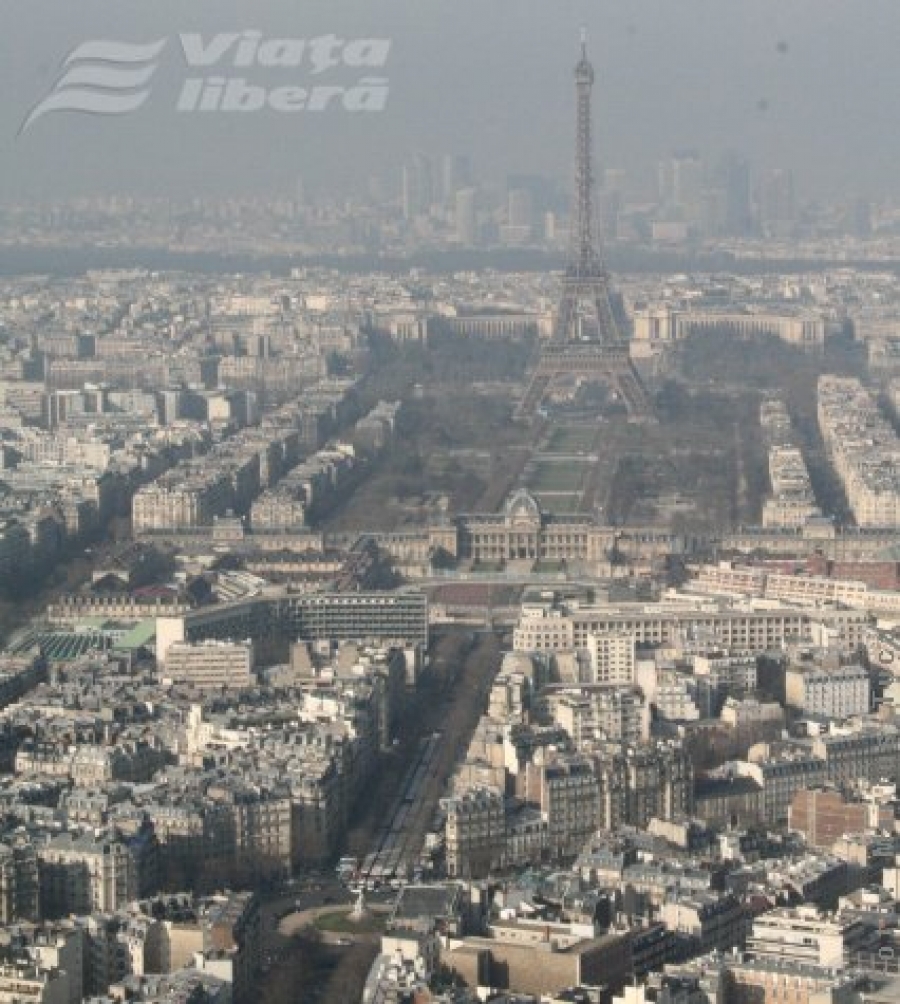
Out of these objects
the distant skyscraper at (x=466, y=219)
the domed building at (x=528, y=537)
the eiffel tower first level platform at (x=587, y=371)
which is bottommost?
the domed building at (x=528, y=537)

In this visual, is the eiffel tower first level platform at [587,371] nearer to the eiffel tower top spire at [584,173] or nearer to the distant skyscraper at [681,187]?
the eiffel tower top spire at [584,173]

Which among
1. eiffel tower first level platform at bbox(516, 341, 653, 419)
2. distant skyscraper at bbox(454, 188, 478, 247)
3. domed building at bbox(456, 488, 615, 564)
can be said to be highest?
distant skyscraper at bbox(454, 188, 478, 247)

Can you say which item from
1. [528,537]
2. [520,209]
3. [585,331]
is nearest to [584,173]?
[585,331]

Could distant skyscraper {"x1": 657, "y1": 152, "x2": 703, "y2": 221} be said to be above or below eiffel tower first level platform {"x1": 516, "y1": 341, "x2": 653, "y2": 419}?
above

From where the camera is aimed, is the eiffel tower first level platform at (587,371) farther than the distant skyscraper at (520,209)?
No

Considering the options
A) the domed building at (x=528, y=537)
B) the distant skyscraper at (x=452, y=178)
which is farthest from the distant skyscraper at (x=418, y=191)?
the domed building at (x=528, y=537)

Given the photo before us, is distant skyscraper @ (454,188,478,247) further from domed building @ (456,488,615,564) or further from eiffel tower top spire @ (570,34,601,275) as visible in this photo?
domed building @ (456,488,615,564)

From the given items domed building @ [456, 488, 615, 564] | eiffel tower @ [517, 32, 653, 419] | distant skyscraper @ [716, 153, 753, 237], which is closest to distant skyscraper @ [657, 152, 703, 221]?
distant skyscraper @ [716, 153, 753, 237]

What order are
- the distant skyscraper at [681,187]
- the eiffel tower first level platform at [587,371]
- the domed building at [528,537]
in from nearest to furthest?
the domed building at [528,537], the eiffel tower first level platform at [587,371], the distant skyscraper at [681,187]

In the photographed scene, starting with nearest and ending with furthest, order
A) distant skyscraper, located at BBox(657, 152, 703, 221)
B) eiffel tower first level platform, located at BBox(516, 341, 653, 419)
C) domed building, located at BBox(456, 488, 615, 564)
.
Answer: domed building, located at BBox(456, 488, 615, 564), eiffel tower first level platform, located at BBox(516, 341, 653, 419), distant skyscraper, located at BBox(657, 152, 703, 221)

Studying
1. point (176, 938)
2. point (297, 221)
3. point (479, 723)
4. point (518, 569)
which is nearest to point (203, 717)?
point (479, 723)
